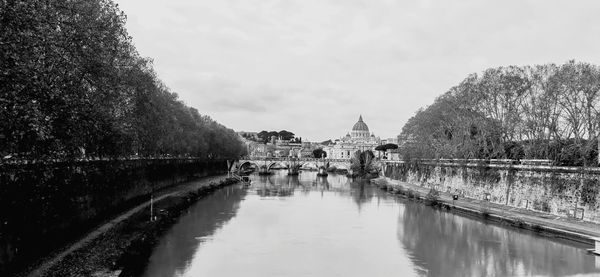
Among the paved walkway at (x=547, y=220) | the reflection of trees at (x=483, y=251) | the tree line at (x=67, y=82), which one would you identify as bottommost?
the reflection of trees at (x=483, y=251)

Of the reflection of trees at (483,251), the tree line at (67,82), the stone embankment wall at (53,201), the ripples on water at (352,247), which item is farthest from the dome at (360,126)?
the tree line at (67,82)

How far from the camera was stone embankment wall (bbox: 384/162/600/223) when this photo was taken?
2531cm

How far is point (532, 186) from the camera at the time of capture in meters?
30.5

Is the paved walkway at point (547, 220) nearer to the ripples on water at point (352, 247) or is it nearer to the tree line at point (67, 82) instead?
the ripples on water at point (352, 247)

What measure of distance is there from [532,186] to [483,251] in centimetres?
1052

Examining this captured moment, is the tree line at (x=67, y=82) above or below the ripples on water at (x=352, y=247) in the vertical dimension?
above

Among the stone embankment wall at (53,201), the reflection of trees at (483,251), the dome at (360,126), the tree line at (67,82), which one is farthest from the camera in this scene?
the dome at (360,126)

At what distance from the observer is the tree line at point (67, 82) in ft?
39.7

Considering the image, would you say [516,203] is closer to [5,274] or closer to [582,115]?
[582,115]

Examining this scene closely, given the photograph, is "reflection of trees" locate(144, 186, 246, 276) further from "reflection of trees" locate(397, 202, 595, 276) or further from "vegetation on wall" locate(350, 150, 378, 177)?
"vegetation on wall" locate(350, 150, 378, 177)

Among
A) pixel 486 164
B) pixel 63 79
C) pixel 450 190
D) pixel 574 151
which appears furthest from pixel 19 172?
pixel 450 190

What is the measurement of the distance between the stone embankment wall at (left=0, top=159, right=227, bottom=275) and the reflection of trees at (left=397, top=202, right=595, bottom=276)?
43.8ft

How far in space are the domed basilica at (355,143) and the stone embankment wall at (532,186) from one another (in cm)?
9544

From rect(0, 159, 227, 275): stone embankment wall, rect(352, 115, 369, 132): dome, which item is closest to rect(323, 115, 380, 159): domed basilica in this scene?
rect(352, 115, 369, 132): dome
